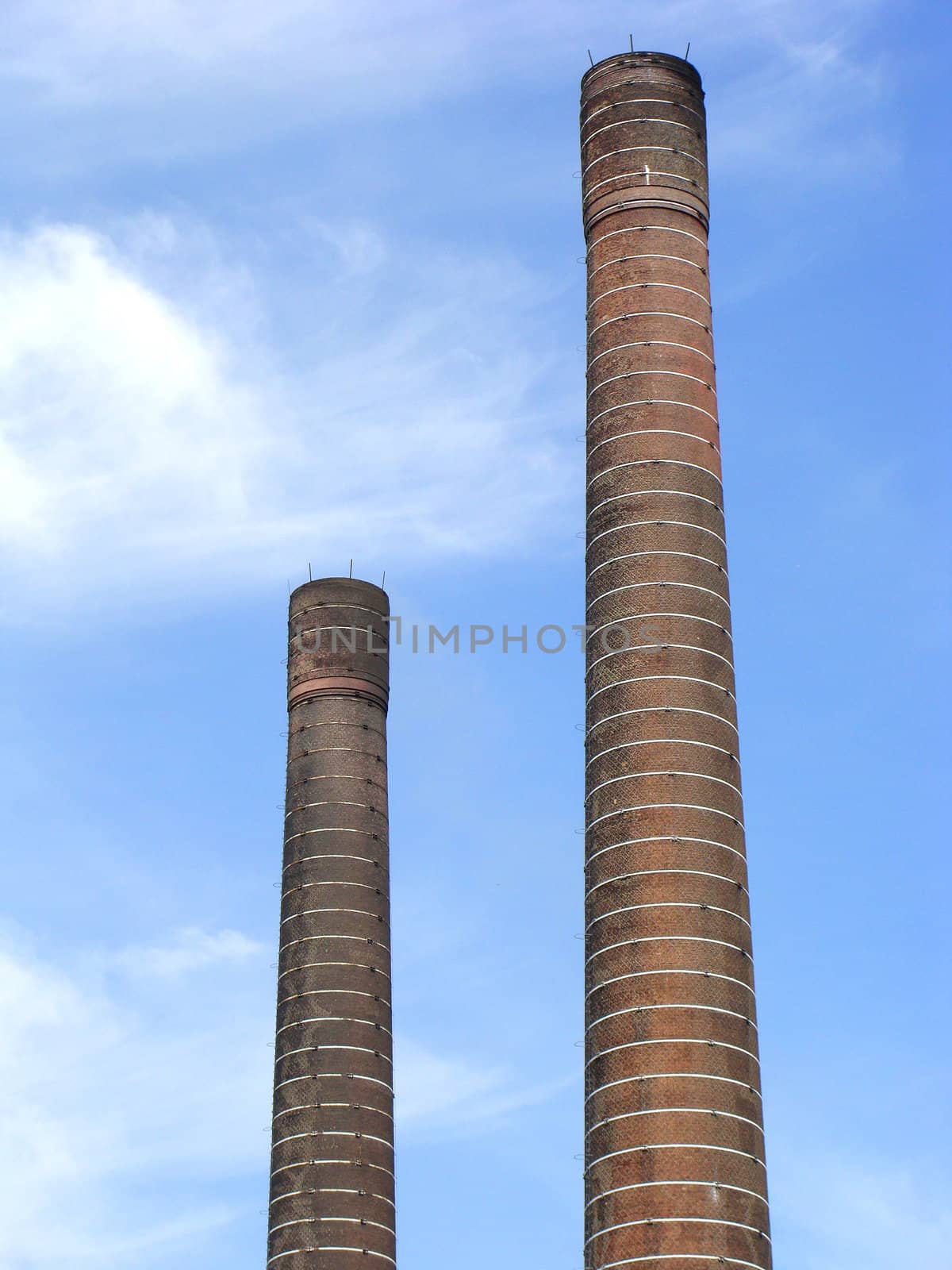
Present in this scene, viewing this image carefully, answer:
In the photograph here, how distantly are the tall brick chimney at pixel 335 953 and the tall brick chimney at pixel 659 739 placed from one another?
465 inches

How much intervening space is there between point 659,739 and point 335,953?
14.0 meters

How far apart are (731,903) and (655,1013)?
2.57m

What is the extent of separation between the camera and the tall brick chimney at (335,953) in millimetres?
44156

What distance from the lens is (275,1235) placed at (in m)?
44.2

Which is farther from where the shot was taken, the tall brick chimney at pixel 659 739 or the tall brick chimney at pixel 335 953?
the tall brick chimney at pixel 335 953

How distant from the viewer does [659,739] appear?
1411 inches

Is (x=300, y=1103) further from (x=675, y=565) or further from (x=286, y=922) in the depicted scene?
(x=675, y=565)

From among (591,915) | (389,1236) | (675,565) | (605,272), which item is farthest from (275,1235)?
(605,272)

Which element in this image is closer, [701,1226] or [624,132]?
[701,1226]

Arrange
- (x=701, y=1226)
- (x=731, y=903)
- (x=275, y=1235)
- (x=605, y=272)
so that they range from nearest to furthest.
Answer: (x=701, y=1226) < (x=731, y=903) < (x=605, y=272) < (x=275, y=1235)

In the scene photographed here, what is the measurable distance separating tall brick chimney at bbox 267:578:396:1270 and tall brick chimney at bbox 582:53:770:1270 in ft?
38.8

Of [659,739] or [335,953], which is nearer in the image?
[659,739]

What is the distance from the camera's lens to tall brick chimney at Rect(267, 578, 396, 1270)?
1738 inches

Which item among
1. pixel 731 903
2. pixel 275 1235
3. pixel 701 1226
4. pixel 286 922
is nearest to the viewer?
pixel 701 1226
